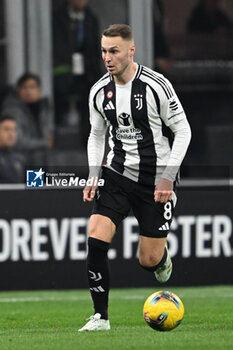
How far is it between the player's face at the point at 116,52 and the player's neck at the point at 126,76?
9 cm

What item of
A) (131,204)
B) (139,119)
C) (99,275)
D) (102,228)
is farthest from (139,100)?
(99,275)

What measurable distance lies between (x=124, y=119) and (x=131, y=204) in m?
0.66

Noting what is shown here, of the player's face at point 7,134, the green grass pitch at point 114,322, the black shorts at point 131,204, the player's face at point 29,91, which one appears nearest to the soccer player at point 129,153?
the black shorts at point 131,204

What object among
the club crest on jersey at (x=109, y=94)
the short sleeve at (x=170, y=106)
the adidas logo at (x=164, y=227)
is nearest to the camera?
the short sleeve at (x=170, y=106)

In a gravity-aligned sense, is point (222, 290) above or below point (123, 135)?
below

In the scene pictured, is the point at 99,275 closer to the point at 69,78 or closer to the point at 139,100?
the point at 139,100

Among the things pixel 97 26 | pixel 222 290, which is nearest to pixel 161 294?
pixel 222 290

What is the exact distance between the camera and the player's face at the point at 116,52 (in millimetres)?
7578

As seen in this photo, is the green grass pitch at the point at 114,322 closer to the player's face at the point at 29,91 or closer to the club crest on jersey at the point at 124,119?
the club crest on jersey at the point at 124,119

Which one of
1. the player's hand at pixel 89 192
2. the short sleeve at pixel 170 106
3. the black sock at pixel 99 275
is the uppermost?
the short sleeve at pixel 170 106

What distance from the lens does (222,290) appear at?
11859 mm

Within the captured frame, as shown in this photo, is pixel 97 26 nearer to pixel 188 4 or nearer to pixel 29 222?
pixel 188 4

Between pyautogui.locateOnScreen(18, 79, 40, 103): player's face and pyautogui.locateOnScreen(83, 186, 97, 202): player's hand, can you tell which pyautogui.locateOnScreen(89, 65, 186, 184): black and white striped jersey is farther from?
pyautogui.locateOnScreen(18, 79, 40, 103): player's face

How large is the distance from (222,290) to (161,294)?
4.31 m
